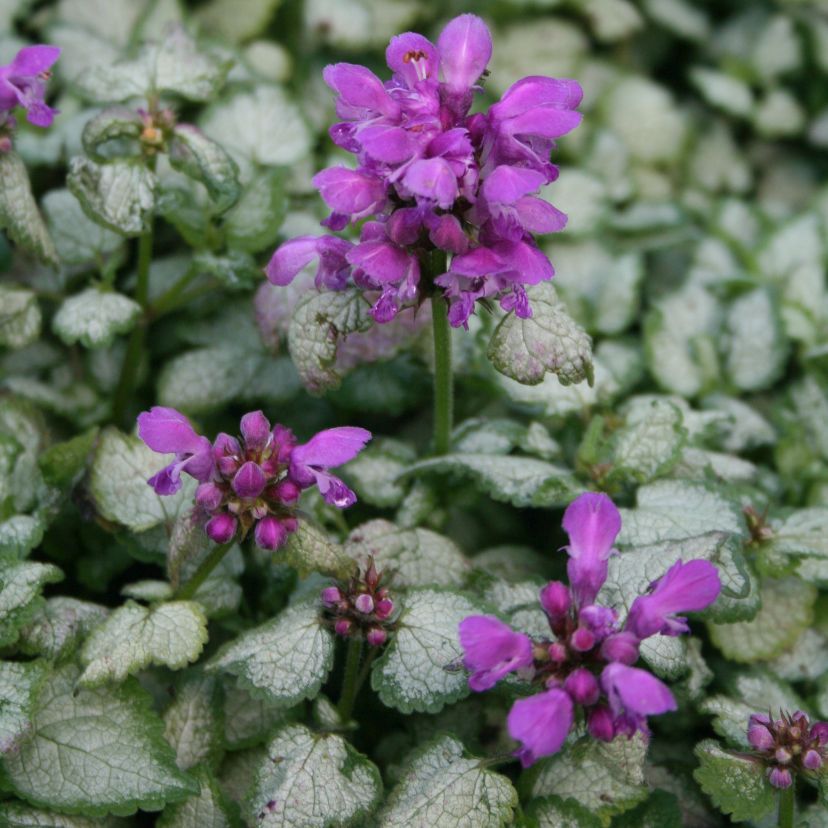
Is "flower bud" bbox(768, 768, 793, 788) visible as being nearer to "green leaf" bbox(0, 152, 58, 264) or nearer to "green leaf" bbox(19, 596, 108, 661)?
"green leaf" bbox(19, 596, 108, 661)

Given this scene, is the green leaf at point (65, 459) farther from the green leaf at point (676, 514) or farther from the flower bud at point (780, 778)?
the flower bud at point (780, 778)

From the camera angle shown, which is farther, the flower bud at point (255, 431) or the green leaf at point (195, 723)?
the green leaf at point (195, 723)

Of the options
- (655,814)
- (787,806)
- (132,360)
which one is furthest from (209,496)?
(787,806)

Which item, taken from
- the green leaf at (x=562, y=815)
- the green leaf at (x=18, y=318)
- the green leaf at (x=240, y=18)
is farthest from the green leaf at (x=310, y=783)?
the green leaf at (x=240, y=18)

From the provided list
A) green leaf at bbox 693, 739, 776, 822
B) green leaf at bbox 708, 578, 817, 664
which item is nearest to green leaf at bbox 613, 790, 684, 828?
green leaf at bbox 693, 739, 776, 822

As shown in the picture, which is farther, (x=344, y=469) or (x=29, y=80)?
(x=344, y=469)

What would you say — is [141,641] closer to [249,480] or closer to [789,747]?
[249,480]
